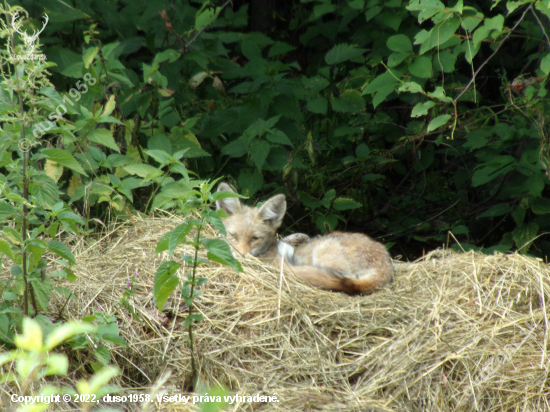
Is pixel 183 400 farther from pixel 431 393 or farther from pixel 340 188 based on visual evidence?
pixel 340 188

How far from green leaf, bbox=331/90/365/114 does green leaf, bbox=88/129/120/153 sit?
80.5 inches

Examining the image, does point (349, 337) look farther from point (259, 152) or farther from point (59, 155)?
point (259, 152)

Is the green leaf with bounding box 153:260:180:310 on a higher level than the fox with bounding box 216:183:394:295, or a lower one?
higher

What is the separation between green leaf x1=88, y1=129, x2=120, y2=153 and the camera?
Answer: 3439mm

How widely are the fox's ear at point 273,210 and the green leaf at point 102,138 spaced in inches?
47.0

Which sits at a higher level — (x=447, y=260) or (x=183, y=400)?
(x=183, y=400)

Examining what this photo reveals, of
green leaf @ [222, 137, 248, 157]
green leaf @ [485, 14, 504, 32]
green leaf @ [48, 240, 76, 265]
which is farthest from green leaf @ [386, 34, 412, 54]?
green leaf @ [48, 240, 76, 265]

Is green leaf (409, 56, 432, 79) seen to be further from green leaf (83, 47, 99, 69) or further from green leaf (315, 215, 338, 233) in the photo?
green leaf (83, 47, 99, 69)

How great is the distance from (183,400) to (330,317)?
0.96 metres

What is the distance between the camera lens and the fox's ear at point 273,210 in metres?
3.86

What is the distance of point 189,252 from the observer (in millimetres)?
3197

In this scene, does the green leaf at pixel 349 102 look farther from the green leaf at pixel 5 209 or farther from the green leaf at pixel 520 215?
the green leaf at pixel 5 209

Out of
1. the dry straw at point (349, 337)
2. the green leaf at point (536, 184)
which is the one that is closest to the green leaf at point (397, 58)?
the green leaf at point (536, 184)

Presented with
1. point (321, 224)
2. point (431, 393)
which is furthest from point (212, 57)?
point (431, 393)
